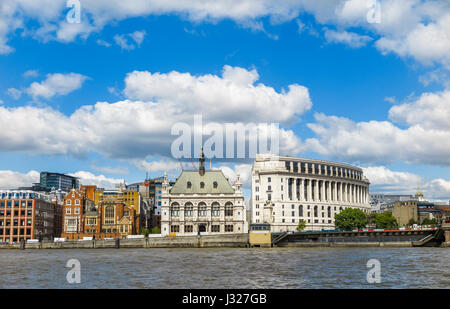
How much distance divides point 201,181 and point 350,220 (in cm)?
5501

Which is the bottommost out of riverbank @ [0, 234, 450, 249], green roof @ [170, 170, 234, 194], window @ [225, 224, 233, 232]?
riverbank @ [0, 234, 450, 249]

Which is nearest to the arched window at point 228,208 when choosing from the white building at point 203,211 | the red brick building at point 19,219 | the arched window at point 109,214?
the white building at point 203,211

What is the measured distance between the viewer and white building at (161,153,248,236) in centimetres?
17100

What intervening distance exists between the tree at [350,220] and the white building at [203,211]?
117 ft

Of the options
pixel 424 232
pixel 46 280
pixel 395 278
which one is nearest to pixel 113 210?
pixel 424 232

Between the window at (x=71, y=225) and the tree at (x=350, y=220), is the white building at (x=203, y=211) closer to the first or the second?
the window at (x=71, y=225)

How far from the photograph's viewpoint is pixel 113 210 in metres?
171

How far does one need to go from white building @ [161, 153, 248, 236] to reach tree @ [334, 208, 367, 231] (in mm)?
35777

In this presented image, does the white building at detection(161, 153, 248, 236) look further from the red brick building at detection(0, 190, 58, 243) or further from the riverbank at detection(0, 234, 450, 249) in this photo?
the red brick building at detection(0, 190, 58, 243)

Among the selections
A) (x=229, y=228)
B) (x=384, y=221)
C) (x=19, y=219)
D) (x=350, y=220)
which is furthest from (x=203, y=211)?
(x=384, y=221)

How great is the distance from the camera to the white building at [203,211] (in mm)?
171000

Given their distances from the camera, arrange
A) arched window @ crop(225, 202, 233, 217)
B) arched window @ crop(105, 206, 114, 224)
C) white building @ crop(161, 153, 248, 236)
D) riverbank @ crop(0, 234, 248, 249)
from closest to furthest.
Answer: riverbank @ crop(0, 234, 248, 249)
arched window @ crop(105, 206, 114, 224)
white building @ crop(161, 153, 248, 236)
arched window @ crop(225, 202, 233, 217)

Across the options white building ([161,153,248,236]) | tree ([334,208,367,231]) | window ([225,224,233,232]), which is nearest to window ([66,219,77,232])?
white building ([161,153,248,236])

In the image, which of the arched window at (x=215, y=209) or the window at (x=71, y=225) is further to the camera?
the arched window at (x=215, y=209)
